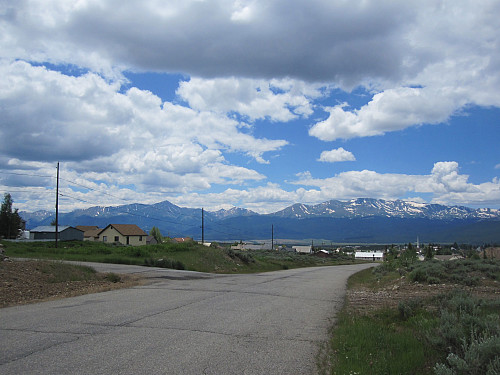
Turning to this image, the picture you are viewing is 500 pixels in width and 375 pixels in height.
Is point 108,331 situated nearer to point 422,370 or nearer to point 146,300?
point 146,300

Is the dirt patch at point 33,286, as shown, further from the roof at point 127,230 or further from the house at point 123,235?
the roof at point 127,230

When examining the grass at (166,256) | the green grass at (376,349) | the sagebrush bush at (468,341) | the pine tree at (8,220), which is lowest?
the grass at (166,256)

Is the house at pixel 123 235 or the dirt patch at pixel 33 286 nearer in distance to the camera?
the dirt patch at pixel 33 286

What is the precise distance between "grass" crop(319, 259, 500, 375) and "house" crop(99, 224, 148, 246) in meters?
83.7

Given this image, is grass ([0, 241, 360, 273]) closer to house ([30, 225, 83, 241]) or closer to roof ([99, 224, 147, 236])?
roof ([99, 224, 147, 236])

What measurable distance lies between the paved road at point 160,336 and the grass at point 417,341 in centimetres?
55

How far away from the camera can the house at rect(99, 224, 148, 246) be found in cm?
8925

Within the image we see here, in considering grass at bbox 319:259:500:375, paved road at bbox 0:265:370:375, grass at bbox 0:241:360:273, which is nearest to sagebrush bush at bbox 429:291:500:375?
grass at bbox 319:259:500:375

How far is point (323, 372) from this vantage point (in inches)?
243

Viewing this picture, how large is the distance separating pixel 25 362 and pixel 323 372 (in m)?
4.31

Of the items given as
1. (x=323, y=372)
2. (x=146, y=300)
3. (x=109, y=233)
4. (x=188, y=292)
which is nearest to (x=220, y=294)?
(x=188, y=292)

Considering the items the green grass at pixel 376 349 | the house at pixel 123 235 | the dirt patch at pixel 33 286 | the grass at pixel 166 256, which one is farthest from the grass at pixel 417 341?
the house at pixel 123 235

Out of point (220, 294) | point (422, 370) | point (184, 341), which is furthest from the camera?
point (220, 294)

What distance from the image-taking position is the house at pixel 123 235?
89250 mm
